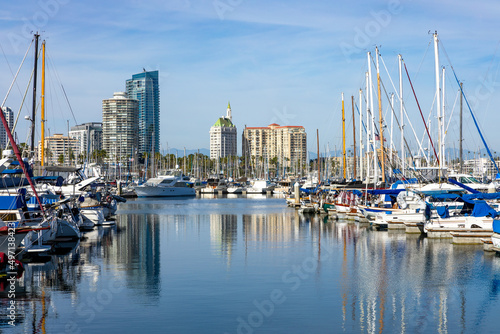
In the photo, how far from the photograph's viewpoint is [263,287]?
28.9 metres

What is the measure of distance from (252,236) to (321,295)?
978 inches

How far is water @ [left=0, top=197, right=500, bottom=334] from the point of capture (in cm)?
2217

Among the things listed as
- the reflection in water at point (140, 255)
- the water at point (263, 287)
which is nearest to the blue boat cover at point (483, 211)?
the water at point (263, 287)

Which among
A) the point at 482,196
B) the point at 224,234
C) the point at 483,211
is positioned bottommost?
the point at 224,234

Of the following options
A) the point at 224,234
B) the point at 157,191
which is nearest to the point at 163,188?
the point at 157,191

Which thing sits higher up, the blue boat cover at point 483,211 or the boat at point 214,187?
the boat at point 214,187

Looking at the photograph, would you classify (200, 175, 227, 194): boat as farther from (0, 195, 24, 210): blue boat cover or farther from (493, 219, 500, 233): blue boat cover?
(493, 219, 500, 233): blue boat cover

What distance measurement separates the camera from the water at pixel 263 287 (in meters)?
22.2

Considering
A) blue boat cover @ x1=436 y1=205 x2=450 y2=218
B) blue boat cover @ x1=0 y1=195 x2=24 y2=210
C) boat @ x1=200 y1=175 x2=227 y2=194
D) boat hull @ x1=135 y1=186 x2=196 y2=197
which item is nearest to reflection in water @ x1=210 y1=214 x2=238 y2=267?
blue boat cover @ x1=0 y1=195 x2=24 y2=210

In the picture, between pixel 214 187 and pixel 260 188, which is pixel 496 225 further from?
pixel 214 187

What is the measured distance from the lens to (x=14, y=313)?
76.1 ft

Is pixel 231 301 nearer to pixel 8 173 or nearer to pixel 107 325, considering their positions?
pixel 107 325

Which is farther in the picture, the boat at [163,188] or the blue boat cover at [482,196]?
the boat at [163,188]

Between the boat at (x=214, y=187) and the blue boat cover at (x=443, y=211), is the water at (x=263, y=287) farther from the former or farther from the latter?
the boat at (x=214, y=187)
